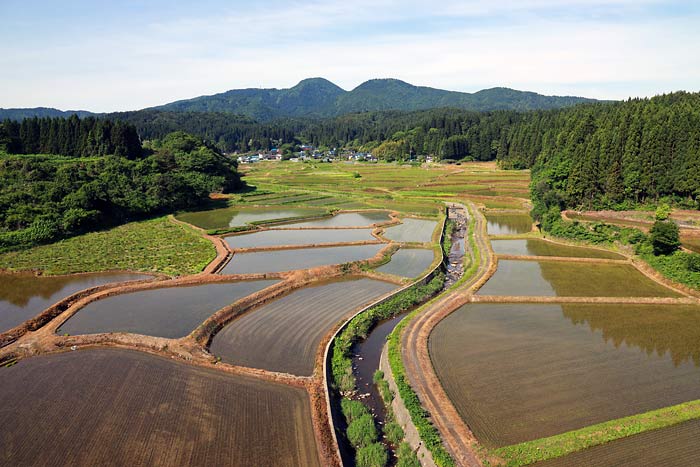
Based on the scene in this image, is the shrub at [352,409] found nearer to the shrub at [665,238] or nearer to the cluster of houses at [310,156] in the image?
the shrub at [665,238]

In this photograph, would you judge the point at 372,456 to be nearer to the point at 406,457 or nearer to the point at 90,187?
the point at 406,457

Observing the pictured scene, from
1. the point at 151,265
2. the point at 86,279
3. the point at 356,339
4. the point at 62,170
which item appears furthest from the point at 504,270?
the point at 62,170

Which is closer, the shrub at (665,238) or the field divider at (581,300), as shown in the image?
the field divider at (581,300)

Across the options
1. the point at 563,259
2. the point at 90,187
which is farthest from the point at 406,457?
the point at 90,187

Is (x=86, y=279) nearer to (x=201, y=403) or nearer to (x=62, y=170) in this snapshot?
(x=201, y=403)

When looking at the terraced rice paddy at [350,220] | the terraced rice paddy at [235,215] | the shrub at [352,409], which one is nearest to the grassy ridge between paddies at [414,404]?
the shrub at [352,409]
